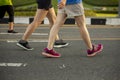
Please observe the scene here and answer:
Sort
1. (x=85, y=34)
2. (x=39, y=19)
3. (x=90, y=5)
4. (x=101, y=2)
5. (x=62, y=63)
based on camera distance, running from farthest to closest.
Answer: (x=101, y=2) < (x=90, y=5) < (x=39, y=19) < (x=85, y=34) < (x=62, y=63)

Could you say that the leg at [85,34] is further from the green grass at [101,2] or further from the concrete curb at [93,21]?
the green grass at [101,2]

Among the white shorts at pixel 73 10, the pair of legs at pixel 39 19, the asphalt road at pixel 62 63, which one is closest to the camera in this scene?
the asphalt road at pixel 62 63

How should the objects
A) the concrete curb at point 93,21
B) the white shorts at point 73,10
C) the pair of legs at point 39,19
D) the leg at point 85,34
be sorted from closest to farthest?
the white shorts at point 73,10 → the leg at point 85,34 → the pair of legs at point 39,19 → the concrete curb at point 93,21

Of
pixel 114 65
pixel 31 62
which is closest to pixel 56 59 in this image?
pixel 31 62

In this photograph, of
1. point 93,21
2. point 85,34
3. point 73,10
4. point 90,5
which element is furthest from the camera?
point 90,5

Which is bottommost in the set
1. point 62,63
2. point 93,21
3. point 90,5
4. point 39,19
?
point 90,5

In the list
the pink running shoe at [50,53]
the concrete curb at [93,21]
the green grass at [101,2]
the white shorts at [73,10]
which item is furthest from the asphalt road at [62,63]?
the green grass at [101,2]

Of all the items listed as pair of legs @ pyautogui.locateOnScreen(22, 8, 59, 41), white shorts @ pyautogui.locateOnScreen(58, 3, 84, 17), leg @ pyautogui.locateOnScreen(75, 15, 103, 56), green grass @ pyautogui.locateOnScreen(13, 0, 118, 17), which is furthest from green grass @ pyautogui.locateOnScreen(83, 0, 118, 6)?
white shorts @ pyautogui.locateOnScreen(58, 3, 84, 17)

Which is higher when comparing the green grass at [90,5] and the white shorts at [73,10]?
the white shorts at [73,10]

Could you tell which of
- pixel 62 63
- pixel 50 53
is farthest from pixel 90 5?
pixel 62 63

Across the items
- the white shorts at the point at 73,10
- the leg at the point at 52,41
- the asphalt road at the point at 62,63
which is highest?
the white shorts at the point at 73,10

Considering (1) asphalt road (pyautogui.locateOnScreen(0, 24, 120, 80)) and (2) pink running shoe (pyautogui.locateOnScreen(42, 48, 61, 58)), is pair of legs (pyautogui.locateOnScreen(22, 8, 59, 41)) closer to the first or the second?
(1) asphalt road (pyautogui.locateOnScreen(0, 24, 120, 80))

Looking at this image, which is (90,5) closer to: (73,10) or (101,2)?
(101,2)

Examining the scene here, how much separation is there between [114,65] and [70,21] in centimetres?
765
